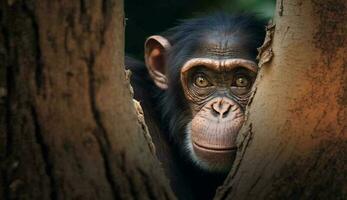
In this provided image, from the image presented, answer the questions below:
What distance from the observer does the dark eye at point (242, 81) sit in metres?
5.14

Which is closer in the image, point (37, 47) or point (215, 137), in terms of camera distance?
point (37, 47)

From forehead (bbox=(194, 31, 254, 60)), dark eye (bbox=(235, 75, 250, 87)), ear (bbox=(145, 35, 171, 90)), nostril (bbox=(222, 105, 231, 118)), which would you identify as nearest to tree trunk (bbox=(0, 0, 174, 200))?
nostril (bbox=(222, 105, 231, 118))

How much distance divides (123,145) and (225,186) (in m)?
0.64

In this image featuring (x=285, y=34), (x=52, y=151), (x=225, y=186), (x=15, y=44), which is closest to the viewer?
(x=15, y=44)

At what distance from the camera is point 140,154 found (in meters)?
2.52

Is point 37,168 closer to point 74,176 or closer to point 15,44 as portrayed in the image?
point 74,176

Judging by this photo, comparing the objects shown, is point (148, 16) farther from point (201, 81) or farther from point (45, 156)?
point (45, 156)

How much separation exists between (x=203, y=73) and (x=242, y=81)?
11.6 inches

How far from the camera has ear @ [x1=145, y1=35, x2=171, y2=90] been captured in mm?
5629

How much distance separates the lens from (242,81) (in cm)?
517

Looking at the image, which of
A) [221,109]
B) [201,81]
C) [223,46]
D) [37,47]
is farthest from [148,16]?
[37,47]

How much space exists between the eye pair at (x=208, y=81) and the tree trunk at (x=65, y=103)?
2.73m

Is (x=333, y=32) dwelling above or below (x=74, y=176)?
above

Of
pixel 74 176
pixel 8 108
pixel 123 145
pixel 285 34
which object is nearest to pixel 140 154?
pixel 123 145
